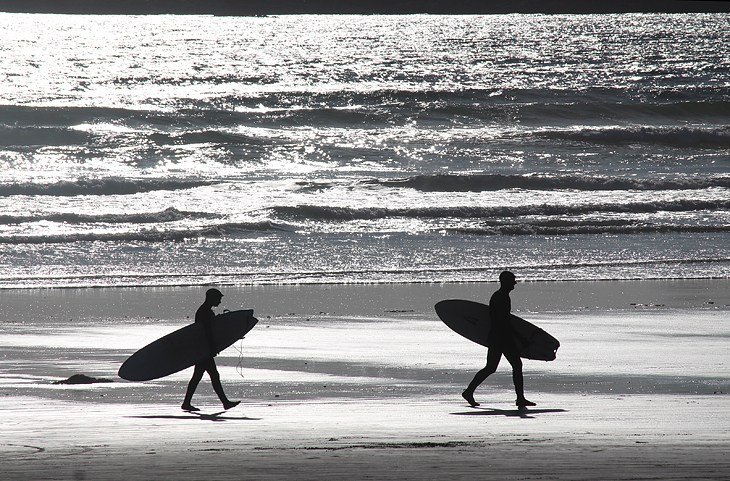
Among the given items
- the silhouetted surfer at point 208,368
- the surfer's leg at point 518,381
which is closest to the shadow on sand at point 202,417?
the silhouetted surfer at point 208,368

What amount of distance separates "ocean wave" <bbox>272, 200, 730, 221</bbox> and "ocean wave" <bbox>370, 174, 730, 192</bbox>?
4.06 metres

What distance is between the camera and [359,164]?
48188mm

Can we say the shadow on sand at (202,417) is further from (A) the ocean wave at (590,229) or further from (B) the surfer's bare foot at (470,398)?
(A) the ocean wave at (590,229)

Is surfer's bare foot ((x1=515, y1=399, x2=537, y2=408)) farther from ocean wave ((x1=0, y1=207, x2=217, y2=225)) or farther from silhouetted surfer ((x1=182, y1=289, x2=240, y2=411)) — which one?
ocean wave ((x1=0, y1=207, x2=217, y2=225))

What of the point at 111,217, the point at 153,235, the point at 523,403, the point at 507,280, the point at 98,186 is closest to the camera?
the point at 523,403

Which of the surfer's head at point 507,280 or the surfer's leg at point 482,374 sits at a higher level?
the surfer's head at point 507,280

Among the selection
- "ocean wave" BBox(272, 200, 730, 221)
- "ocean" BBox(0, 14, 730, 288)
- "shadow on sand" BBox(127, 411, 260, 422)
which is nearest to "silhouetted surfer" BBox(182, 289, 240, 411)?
"shadow on sand" BBox(127, 411, 260, 422)

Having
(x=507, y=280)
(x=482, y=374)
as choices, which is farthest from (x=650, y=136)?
(x=482, y=374)

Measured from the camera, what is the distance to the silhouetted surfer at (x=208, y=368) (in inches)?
474

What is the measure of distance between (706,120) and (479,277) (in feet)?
125

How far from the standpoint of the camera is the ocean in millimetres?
28986

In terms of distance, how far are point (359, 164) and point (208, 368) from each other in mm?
36006

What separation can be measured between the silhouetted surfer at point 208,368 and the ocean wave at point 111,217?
22.8 m

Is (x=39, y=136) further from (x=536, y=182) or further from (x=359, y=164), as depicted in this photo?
(x=536, y=182)
